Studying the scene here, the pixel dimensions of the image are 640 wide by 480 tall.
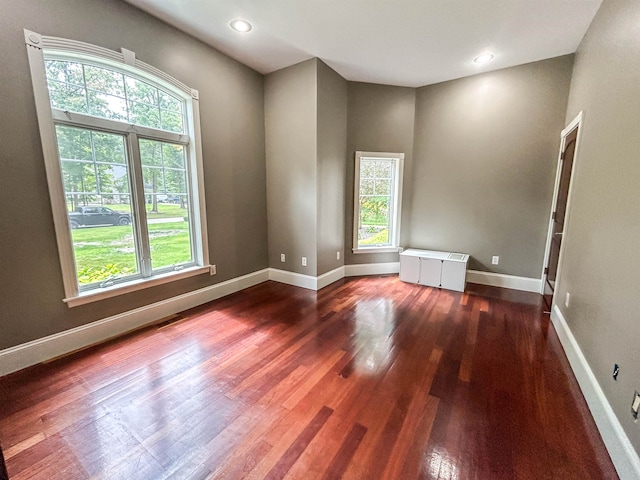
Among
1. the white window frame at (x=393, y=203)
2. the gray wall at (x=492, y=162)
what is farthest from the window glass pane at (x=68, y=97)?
the gray wall at (x=492, y=162)

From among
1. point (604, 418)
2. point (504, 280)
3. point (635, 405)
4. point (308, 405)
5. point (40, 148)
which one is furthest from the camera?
point (504, 280)

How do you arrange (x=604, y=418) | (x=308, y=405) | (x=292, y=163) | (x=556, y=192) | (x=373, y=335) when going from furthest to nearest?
(x=292, y=163) < (x=556, y=192) < (x=373, y=335) < (x=308, y=405) < (x=604, y=418)

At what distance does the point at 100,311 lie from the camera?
248 cm

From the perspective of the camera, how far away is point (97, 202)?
2.45m

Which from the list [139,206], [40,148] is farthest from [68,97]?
[139,206]

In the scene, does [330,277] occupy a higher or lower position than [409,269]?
lower

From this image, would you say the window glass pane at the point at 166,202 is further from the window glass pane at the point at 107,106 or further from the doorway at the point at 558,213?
the doorway at the point at 558,213

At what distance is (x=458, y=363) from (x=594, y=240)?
1.39 meters

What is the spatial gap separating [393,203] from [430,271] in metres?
1.25

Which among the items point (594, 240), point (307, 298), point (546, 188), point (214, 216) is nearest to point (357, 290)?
point (307, 298)

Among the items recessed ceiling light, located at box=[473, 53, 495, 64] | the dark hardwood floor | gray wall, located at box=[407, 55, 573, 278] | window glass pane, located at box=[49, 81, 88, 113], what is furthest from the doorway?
window glass pane, located at box=[49, 81, 88, 113]

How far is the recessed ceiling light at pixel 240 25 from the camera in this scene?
265 centimetres

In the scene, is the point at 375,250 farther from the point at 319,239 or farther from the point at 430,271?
the point at 319,239

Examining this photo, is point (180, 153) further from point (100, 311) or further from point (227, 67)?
point (100, 311)
